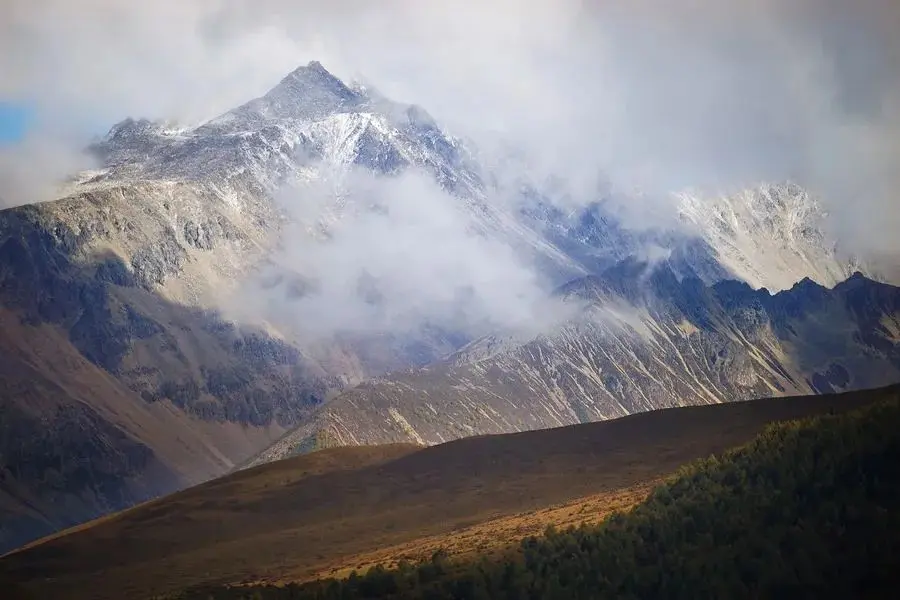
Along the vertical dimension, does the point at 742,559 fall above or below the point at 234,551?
below

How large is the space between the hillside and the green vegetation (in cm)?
12

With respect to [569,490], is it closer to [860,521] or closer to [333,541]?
[333,541]

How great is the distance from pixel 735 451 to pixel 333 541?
89.2m

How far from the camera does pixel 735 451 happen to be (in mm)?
123750

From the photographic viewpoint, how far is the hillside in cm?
9444

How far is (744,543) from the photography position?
331ft

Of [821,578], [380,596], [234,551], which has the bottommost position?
[821,578]

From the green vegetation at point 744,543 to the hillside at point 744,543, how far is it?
0.38ft

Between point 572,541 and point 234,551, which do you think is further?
point 234,551

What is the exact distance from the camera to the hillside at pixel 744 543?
310 feet

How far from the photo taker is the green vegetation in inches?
3718

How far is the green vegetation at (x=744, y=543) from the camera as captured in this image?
310 feet

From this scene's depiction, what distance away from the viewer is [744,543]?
100875mm

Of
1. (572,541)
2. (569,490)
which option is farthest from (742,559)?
(569,490)
